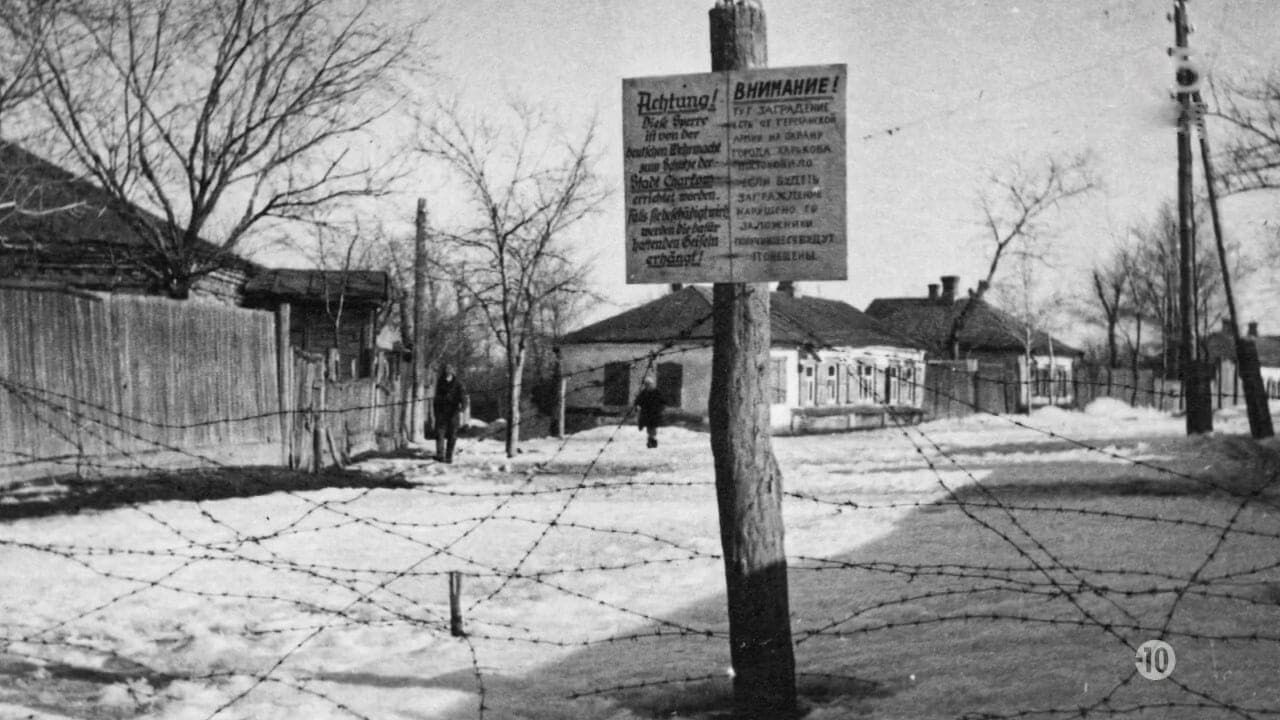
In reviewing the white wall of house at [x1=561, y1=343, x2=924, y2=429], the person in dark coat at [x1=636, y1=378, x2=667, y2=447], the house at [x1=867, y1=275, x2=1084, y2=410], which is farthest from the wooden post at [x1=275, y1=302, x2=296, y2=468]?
the house at [x1=867, y1=275, x2=1084, y2=410]

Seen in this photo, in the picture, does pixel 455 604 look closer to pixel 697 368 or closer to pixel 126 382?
pixel 126 382

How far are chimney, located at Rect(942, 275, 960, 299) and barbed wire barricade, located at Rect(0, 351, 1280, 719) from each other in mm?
46792

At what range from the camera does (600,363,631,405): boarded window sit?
3216 centimetres

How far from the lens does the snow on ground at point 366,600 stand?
5520 mm

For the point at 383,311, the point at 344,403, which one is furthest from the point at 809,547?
the point at 383,311

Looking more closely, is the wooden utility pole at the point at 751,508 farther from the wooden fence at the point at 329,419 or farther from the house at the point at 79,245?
the house at the point at 79,245

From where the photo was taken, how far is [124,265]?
A: 72.2 ft

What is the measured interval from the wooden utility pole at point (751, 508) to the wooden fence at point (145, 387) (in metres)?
5.35

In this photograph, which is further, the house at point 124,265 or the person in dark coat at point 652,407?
the person in dark coat at point 652,407

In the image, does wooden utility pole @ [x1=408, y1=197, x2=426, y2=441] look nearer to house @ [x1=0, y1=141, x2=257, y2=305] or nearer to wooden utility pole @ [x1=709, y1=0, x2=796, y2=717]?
house @ [x1=0, y1=141, x2=257, y2=305]

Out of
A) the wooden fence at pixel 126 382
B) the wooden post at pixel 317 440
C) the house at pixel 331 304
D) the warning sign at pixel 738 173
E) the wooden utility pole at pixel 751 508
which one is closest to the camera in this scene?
the warning sign at pixel 738 173

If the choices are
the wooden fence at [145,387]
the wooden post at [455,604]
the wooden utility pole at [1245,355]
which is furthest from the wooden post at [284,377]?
the wooden utility pole at [1245,355]

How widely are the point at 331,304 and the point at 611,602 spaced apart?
24.2 metres

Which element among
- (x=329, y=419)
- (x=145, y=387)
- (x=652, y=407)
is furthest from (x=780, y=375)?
(x=145, y=387)
